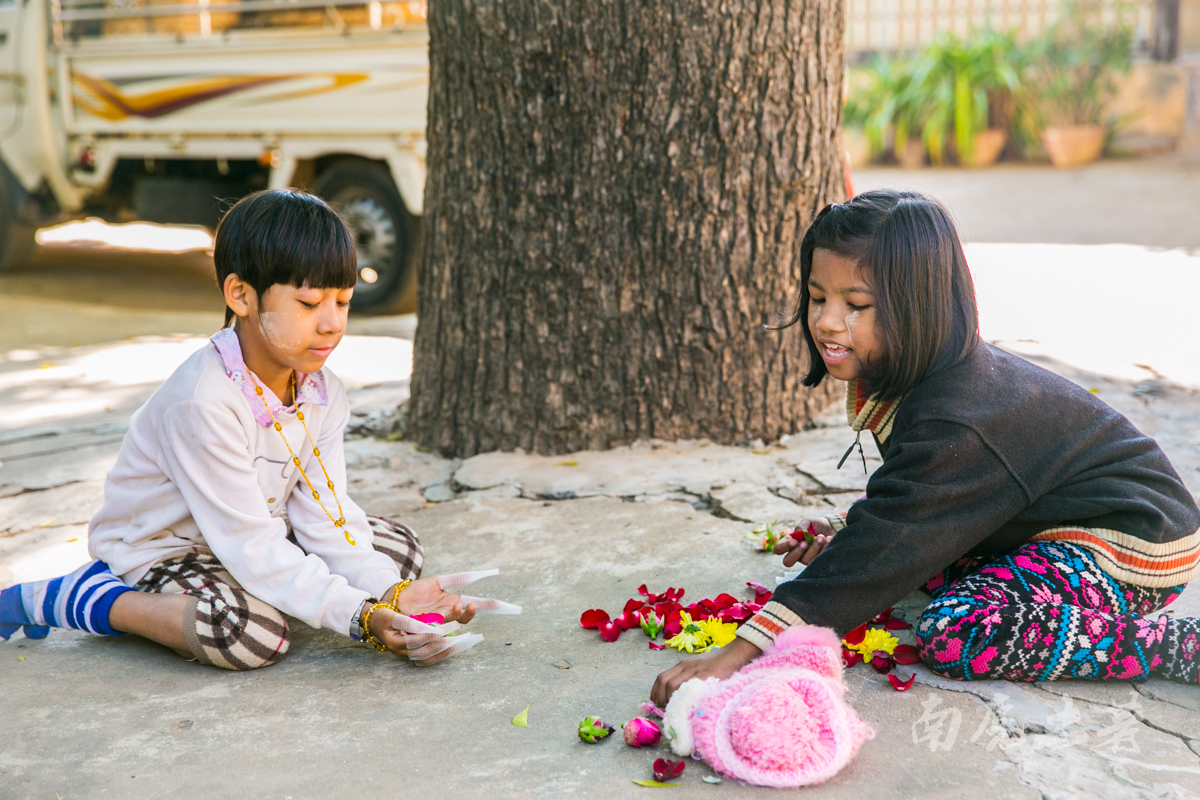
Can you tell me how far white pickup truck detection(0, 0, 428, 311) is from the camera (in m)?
6.33

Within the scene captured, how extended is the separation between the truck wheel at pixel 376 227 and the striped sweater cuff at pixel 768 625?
490cm

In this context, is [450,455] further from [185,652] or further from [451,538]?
[185,652]

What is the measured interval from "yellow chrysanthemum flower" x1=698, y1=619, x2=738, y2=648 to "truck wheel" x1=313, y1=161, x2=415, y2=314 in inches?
183

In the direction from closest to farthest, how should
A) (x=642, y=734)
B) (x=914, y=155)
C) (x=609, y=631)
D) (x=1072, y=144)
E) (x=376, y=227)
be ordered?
(x=642, y=734) → (x=609, y=631) → (x=376, y=227) → (x=1072, y=144) → (x=914, y=155)

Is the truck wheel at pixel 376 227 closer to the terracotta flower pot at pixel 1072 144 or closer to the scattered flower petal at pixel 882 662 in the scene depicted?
the scattered flower petal at pixel 882 662

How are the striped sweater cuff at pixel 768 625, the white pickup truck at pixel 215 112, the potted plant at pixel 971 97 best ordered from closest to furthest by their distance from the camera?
the striped sweater cuff at pixel 768 625 → the white pickup truck at pixel 215 112 → the potted plant at pixel 971 97

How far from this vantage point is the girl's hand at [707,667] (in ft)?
6.39

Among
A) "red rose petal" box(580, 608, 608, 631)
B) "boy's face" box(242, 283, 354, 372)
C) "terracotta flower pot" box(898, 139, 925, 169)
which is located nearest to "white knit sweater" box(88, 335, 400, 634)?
"boy's face" box(242, 283, 354, 372)

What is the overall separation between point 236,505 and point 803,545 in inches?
49.1

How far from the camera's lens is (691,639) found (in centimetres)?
225

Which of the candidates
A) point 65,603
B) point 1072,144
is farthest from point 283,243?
point 1072,144

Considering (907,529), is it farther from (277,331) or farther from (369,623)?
(277,331)

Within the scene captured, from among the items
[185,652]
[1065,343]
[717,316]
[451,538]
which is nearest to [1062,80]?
[1065,343]

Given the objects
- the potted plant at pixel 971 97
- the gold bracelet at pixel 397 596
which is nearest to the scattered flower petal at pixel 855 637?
the gold bracelet at pixel 397 596
